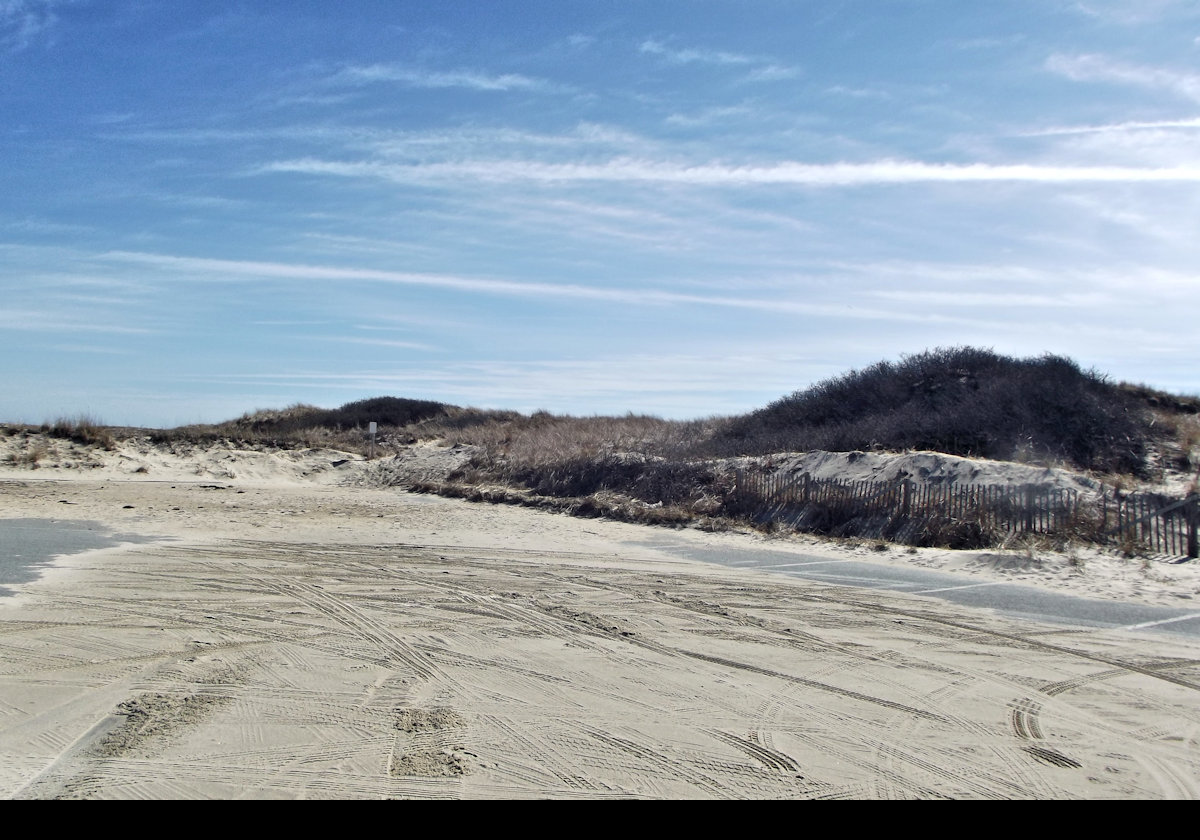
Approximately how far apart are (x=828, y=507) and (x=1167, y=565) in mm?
6613

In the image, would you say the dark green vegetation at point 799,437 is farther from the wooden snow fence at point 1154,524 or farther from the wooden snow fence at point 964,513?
the wooden snow fence at point 1154,524

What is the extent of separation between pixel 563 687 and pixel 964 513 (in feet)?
38.7

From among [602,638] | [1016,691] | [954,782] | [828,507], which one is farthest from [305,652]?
[828,507]

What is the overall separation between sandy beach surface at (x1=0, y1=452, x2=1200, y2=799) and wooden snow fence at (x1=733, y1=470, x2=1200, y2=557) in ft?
7.14

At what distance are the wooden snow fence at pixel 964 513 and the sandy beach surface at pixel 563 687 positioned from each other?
2176mm

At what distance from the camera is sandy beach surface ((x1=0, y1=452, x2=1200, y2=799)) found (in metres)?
4.64

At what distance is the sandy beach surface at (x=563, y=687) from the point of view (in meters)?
4.64

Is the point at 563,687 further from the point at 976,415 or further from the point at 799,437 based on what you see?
the point at 976,415

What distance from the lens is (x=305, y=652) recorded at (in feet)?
23.5

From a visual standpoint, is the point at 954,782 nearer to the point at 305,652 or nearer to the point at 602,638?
the point at 602,638

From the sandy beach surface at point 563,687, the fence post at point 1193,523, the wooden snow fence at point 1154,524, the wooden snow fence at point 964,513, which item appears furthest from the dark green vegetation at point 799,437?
the sandy beach surface at point 563,687

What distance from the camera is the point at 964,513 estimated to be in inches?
620

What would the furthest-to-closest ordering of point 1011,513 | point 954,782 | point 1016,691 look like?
point 1011,513, point 1016,691, point 954,782

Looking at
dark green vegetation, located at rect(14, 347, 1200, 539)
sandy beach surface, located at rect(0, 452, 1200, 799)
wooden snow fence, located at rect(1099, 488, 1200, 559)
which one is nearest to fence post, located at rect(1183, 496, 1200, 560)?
wooden snow fence, located at rect(1099, 488, 1200, 559)
